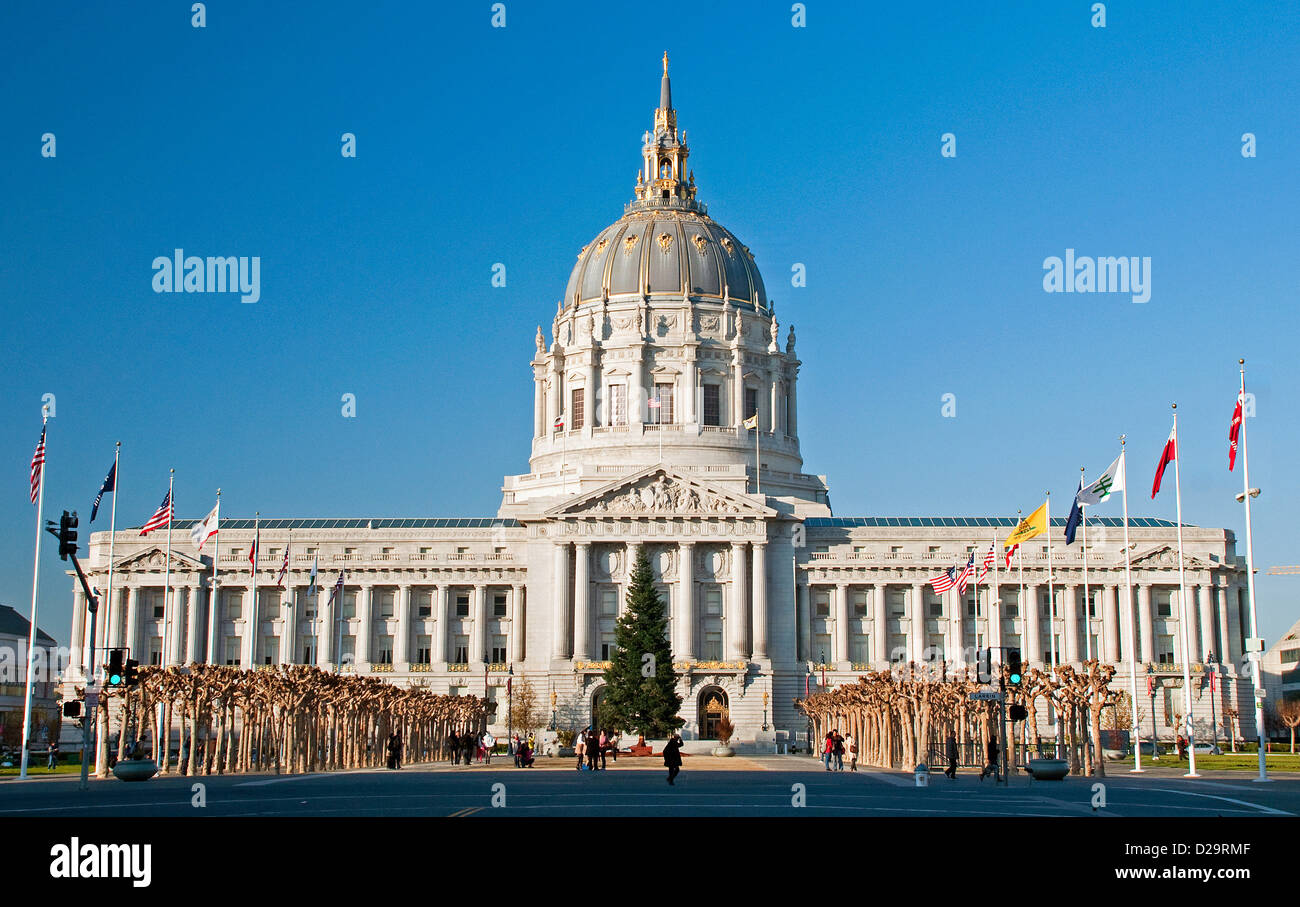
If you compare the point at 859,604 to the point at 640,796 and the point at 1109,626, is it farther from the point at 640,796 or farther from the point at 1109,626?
the point at 640,796

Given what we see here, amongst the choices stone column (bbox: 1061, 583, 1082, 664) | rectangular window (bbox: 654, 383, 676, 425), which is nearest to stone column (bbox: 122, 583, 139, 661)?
rectangular window (bbox: 654, 383, 676, 425)

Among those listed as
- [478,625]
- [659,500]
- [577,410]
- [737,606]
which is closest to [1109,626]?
[737,606]

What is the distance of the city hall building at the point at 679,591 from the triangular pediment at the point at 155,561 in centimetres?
15

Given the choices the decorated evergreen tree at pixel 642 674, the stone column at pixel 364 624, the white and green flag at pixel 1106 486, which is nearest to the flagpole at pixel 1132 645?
the white and green flag at pixel 1106 486

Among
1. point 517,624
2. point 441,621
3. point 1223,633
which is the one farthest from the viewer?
point 441,621

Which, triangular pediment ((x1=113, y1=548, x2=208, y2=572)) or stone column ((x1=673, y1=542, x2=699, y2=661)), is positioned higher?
triangular pediment ((x1=113, y1=548, x2=208, y2=572))

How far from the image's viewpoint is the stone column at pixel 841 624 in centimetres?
11906

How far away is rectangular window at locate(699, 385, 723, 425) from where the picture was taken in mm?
137125

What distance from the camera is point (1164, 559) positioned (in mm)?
119562

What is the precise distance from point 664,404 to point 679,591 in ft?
81.0

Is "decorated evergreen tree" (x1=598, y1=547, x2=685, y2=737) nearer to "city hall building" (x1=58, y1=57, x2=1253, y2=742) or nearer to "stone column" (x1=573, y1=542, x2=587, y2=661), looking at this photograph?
"stone column" (x1=573, y1=542, x2=587, y2=661)

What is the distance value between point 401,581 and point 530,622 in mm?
11969

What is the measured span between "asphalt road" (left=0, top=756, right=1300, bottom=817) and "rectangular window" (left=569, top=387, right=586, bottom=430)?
260ft
